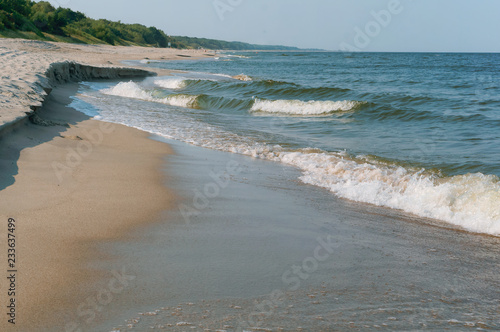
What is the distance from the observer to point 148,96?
779 inches

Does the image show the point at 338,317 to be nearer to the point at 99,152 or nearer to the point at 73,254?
the point at 73,254

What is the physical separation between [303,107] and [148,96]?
7990mm

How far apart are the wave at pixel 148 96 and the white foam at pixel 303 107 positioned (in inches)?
120

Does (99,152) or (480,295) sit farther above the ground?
(480,295)

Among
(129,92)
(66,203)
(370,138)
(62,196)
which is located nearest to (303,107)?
(370,138)

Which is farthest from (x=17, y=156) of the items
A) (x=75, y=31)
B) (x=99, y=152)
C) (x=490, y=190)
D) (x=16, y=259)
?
(x=75, y=31)

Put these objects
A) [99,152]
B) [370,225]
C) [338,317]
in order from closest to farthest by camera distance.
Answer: [338,317] → [370,225] → [99,152]

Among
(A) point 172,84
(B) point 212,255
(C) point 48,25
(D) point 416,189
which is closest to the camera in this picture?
(B) point 212,255

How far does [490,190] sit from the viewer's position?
5281 mm

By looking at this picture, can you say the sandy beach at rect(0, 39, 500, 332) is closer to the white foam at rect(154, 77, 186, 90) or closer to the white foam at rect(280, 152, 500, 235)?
the white foam at rect(280, 152, 500, 235)

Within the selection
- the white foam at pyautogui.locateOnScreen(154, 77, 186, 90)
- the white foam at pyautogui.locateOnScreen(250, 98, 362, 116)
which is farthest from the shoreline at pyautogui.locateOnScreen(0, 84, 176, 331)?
the white foam at pyautogui.locateOnScreen(154, 77, 186, 90)

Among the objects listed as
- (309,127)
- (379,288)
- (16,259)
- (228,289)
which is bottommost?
(16,259)

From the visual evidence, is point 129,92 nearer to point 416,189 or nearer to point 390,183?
point 390,183

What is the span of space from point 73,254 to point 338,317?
215 cm
